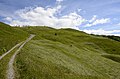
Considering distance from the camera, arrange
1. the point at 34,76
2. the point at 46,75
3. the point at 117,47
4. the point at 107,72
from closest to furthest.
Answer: the point at 34,76
the point at 46,75
the point at 107,72
the point at 117,47

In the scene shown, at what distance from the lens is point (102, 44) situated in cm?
13438

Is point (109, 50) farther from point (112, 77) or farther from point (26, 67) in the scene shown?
point (26, 67)

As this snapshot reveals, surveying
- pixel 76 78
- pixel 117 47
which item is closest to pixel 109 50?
pixel 117 47

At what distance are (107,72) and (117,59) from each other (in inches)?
1241

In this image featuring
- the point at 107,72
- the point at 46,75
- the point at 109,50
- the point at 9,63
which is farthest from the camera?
the point at 109,50

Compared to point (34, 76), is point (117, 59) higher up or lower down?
lower down

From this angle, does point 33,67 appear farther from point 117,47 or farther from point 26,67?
point 117,47

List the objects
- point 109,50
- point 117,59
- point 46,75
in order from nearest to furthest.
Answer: point 46,75 < point 117,59 < point 109,50

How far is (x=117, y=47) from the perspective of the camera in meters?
129

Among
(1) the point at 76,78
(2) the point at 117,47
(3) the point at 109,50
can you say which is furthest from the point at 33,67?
(2) the point at 117,47

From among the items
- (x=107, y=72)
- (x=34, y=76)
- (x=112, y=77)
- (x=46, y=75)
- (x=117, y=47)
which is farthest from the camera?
(x=117, y=47)

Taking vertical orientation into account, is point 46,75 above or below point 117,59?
above

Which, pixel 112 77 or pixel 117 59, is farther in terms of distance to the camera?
pixel 117 59

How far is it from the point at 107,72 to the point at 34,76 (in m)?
31.1
